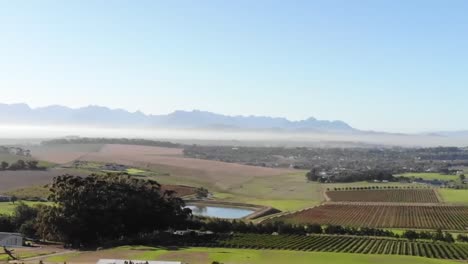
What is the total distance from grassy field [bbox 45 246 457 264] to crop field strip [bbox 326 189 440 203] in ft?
126

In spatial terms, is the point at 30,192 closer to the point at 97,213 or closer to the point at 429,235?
the point at 97,213

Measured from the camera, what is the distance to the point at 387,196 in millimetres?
77812

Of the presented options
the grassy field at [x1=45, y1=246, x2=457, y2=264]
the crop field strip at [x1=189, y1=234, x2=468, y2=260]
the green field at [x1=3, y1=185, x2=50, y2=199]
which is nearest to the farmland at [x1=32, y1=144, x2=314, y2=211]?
the green field at [x1=3, y1=185, x2=50, y2=199]

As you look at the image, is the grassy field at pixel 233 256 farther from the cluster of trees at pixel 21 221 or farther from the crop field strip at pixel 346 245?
the cluster of trees at pixel 21 221

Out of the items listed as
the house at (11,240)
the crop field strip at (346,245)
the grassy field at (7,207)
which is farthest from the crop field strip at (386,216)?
the grassy field at (7,207)

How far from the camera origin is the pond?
61750 millimetres

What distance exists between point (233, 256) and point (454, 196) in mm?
51221

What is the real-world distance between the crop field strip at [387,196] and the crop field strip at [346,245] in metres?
29.1

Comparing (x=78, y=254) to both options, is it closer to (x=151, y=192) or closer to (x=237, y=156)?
(x=151, y=192)

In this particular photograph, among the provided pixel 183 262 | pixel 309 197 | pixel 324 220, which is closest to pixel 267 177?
pixel 309 197

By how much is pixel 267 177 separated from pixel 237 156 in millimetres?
63653

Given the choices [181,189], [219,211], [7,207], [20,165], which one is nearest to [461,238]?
[219,211]

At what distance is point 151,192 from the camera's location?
47688mm

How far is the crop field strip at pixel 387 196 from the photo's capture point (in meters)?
73.9
